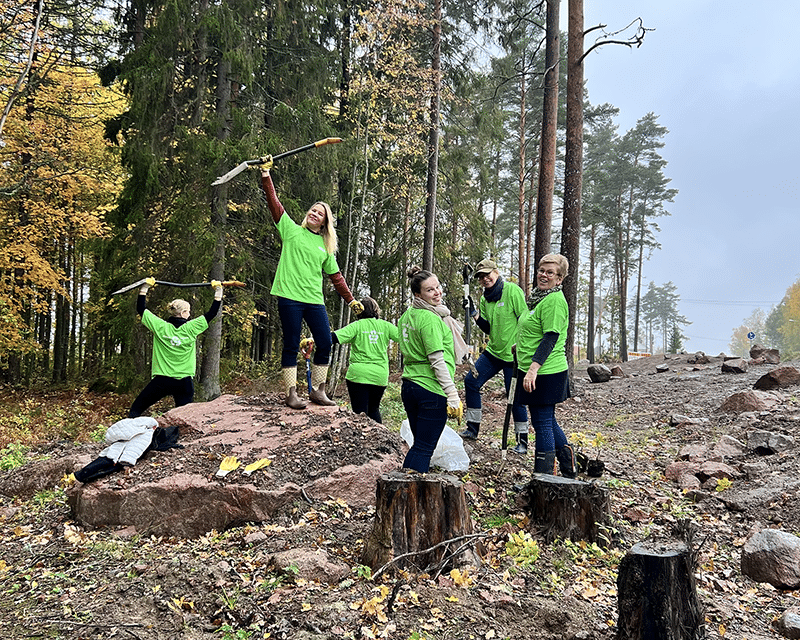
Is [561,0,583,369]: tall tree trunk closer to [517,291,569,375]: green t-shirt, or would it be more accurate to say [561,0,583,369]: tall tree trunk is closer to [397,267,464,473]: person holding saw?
[517,291,569,375]: green t-shirt

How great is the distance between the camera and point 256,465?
165 inches

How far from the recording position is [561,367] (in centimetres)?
433

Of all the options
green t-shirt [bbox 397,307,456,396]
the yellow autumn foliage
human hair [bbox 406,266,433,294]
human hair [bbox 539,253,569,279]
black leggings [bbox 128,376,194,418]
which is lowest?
black leggings [bbox 128,376,194,418]

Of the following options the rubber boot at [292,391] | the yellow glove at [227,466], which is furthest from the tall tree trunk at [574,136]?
the yellow glove at [227,466]

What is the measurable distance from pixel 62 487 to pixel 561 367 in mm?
5003

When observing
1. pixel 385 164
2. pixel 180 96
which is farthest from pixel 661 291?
pixel 180 96

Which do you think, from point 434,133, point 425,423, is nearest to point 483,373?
point 425,423

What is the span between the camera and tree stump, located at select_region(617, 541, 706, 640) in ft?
8.07

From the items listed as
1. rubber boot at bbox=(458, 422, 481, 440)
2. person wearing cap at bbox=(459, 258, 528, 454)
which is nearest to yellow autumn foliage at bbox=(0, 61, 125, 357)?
person wearing cap at bbox=(459, 258, 528, 454)

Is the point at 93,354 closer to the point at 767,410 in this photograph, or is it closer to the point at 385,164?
the point at 385,164

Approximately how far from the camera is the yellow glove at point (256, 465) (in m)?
4.14

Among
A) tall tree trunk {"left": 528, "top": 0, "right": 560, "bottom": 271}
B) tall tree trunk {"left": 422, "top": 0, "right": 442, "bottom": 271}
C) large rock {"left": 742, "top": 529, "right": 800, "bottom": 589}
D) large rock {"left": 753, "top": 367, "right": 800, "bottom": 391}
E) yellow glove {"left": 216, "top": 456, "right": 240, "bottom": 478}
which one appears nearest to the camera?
large rock {"left": 742, "top": 529, "right": 800, "bottom": 589}

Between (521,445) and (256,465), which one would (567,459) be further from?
(256,465)

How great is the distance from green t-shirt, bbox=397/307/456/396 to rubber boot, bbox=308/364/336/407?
183 centimetres
